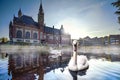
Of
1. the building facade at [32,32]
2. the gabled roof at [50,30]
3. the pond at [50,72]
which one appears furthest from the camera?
the gabled roof at [50,30]

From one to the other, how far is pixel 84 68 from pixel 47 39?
30.6 meters

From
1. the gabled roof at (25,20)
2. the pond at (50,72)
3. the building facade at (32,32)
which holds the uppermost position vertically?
the gabled roof at (25,20)

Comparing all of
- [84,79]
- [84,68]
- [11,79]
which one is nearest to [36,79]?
[11,79]

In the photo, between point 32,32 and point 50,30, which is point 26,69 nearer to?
point 32,32

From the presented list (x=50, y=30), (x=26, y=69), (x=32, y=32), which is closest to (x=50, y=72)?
(x=26, y=69)

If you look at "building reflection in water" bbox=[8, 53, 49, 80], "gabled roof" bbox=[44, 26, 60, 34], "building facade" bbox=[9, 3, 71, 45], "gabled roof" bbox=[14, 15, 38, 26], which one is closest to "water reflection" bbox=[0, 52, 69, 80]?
"building reflection in water" bbox=[8, 53, 49, 80]

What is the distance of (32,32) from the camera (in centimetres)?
3147

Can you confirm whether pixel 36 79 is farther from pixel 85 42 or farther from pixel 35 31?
pixel 85 42

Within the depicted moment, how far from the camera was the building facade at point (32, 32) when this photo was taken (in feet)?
93.6

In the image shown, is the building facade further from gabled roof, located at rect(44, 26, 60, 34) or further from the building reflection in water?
the building reflection in water

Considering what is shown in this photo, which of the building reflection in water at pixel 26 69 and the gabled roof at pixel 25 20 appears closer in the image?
the building reflection in water at pixel 26 69

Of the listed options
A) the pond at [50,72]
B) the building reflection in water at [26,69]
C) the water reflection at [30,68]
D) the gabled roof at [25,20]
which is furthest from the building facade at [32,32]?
the pond at [50,72]

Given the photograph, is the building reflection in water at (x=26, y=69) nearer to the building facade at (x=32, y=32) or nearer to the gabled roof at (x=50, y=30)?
the building facade at (x=32, y=32)

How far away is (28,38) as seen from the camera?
99.7ft
